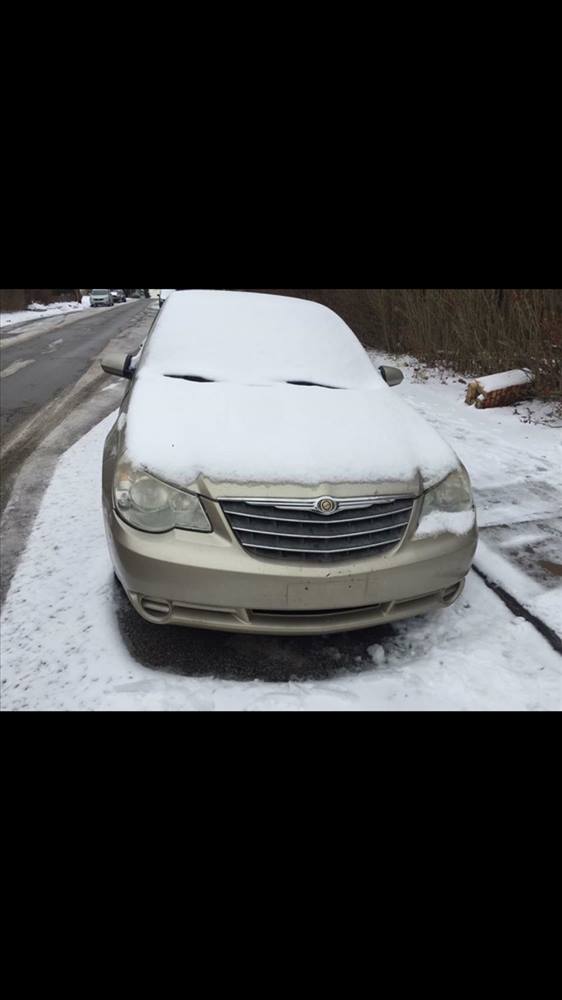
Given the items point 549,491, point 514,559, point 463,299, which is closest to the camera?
point 514,559

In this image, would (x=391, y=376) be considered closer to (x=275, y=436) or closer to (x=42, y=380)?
(x=275, y=436)

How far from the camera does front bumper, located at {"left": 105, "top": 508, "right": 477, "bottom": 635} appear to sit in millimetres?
2154

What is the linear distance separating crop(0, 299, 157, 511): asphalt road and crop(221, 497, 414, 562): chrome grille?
2552 millimetres

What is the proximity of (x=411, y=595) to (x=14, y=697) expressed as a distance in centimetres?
164

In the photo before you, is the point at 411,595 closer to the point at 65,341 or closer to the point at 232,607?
the point at 232,607

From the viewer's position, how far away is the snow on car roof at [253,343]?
340 centimetres

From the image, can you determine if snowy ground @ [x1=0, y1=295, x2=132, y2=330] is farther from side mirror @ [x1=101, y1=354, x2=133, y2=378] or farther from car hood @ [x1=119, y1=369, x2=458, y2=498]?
car hood @ [x1=119, y1=369, x2=458, y2=498]

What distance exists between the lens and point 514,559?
346 centimetres

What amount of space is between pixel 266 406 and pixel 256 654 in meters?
1.20

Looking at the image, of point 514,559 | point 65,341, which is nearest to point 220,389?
point 514,559

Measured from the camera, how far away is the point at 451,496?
8.44 ft

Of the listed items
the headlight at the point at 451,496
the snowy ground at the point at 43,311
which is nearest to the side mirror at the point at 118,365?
the headlight at the point at 451,496

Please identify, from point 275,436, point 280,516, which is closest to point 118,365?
point 275,436

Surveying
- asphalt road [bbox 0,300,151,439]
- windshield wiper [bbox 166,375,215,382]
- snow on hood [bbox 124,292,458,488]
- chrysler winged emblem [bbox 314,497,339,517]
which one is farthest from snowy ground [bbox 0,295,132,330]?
chrysler winged emblem [bbox 314,497,339,517]
